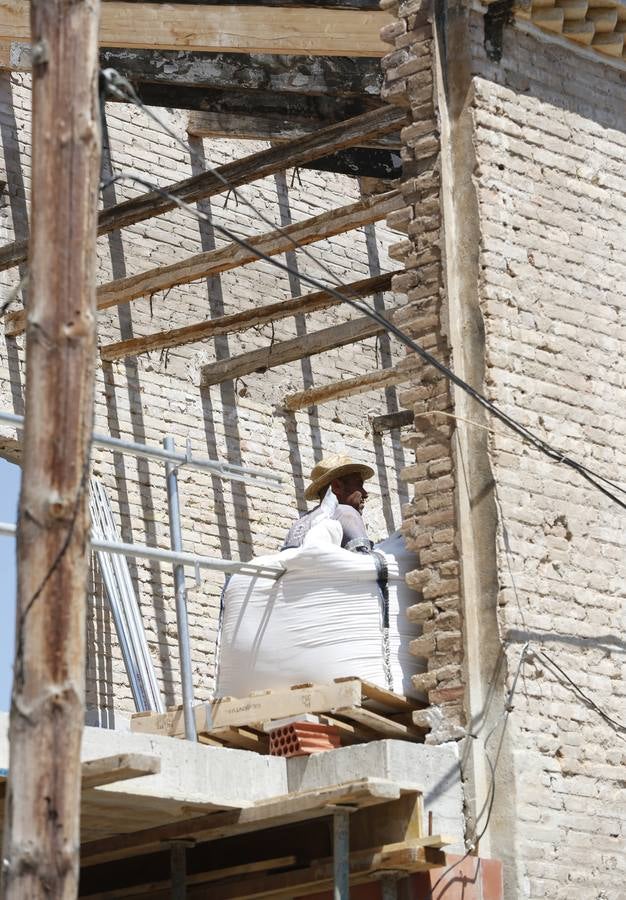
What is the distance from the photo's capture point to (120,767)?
6465 millimetres

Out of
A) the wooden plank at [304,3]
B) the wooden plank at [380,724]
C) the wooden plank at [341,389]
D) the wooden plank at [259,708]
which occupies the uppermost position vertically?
the wooden plank at [304,3]

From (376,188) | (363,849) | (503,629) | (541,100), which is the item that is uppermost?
(376,188)

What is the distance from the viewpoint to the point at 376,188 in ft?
48.4

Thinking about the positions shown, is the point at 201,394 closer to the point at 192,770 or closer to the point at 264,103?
the point at 264,103

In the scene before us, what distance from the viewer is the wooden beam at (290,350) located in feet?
38.6

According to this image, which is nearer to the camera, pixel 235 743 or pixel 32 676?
pixel 32 676

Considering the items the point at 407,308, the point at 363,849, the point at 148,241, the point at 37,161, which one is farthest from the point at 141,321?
the point at 37,161

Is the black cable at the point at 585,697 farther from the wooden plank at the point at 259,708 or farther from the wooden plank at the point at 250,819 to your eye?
the wooden plank at the point at 250,819

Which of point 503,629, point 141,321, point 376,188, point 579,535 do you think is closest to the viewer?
point 503,629

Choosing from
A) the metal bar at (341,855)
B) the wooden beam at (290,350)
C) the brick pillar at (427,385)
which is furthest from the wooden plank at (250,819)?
the wooden beam at (290,350)

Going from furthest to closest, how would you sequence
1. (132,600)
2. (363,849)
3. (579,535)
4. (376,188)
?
(376,188) → (132,600) → (579,535) → (363,849)

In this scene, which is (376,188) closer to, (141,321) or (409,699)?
(141,321)

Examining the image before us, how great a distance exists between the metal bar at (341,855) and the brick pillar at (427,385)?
956 mm

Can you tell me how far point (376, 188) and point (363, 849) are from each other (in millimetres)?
8138
